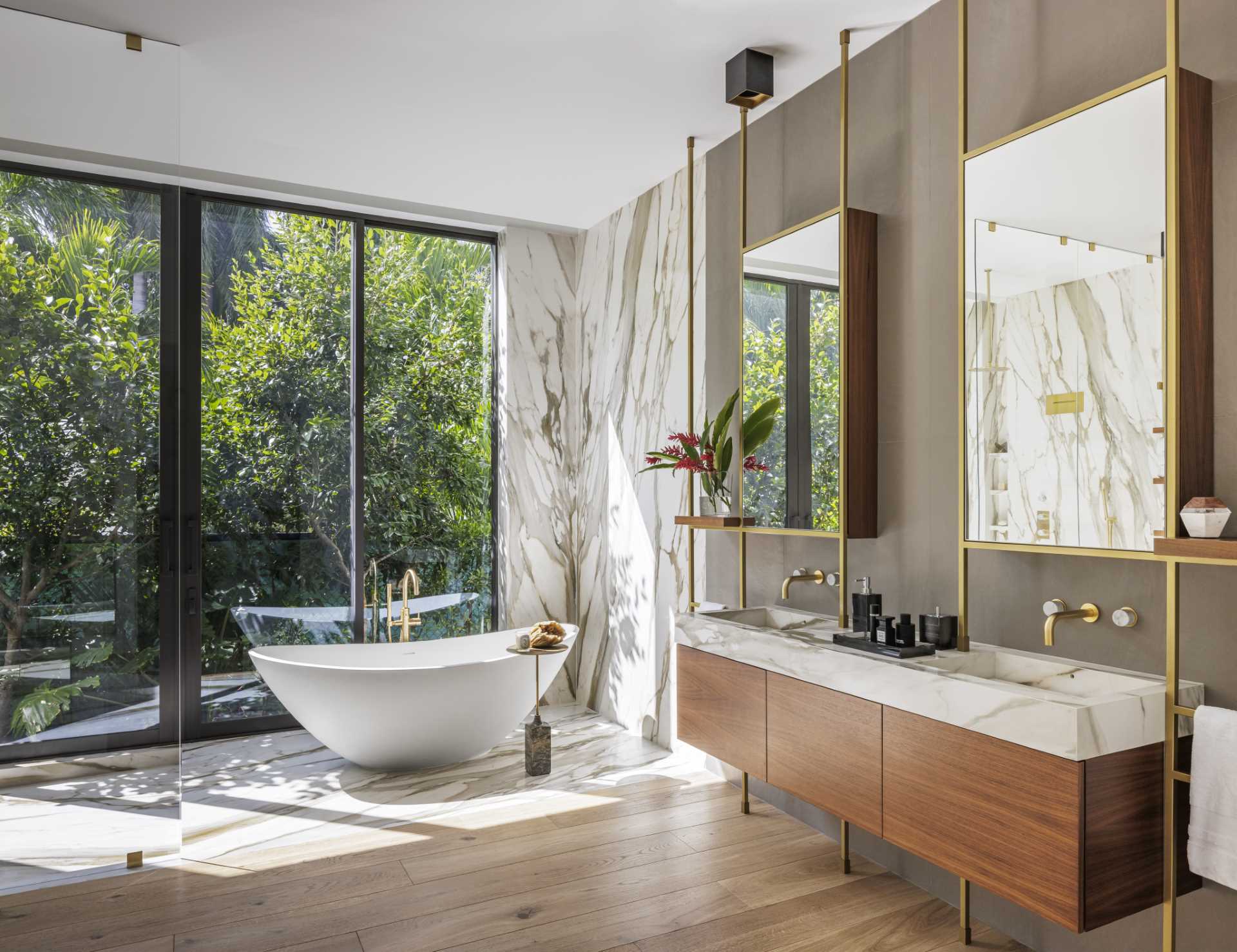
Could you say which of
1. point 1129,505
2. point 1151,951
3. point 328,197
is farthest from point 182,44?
point 1151,951

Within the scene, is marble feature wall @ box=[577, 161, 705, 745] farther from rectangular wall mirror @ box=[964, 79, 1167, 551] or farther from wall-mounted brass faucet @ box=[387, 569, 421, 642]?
rectangular wall mirror @ box=[964, 79, 1167, 551]

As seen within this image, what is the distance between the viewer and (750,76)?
9.16ft

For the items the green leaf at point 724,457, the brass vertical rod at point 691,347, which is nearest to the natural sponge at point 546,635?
the brass vertical rod at point 691,347

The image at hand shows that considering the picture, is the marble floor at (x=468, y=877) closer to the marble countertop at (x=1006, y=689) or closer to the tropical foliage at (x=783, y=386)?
the marble countertop at (x=1006, y=689)

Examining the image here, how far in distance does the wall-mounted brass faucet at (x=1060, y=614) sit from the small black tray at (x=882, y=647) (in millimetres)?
304

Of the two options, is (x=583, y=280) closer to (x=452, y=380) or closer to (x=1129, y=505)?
(x=452, y=380)

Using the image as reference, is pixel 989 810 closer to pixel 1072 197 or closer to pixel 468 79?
pixel 1072 197

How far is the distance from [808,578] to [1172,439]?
138cm

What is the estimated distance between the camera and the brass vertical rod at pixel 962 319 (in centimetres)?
230

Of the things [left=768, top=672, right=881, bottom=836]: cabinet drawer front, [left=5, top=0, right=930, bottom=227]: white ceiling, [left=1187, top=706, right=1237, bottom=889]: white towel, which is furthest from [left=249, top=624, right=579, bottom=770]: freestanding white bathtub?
[left=1187, top=706, right=1237, bottom=889]: white towel

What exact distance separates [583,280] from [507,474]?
1.23 meters

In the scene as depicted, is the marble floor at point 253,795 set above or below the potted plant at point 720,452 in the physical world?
below

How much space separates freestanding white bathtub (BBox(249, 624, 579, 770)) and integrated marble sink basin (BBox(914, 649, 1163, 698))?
6.25 feet

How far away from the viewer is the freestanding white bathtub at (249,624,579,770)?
3.30m
